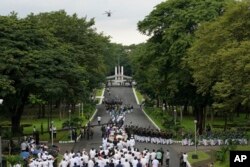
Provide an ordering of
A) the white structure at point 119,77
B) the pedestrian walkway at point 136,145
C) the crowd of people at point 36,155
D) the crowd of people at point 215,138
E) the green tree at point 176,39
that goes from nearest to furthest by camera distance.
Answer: the crowd of people at point 36,155
the pedestrian walkway at point 136,145
the crowd of people at point 215,138
the green tree at point 176,39
the white structure at point 119,77

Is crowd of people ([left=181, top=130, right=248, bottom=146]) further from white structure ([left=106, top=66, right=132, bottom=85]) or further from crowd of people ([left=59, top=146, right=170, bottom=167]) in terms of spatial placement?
white structure ([left=106, top=66, right=132, bottom=85])

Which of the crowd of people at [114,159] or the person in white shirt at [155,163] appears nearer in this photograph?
the crowd of people at [114,159]

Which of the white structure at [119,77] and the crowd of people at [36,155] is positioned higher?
the white structure at [119,77]

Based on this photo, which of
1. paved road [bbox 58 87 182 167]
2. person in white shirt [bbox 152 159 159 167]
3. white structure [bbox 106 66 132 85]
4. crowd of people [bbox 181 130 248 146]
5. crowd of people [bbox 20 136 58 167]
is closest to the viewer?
crowd of people [bbox 20 136 58 167]

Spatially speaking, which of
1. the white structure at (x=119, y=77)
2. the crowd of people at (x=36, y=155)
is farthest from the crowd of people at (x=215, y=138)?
the white structure at (x=119, y=77)

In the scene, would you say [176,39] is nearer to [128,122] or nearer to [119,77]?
[128,122]

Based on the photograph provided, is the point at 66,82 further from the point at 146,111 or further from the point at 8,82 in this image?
the point at 146,111

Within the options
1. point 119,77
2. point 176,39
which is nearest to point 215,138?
point 176,39

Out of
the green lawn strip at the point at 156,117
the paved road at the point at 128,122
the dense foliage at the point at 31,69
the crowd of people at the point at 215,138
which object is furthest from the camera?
the green lawn strip at the point at 156,117

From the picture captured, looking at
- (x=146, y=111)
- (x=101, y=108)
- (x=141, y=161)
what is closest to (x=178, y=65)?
(x=141, y=161)

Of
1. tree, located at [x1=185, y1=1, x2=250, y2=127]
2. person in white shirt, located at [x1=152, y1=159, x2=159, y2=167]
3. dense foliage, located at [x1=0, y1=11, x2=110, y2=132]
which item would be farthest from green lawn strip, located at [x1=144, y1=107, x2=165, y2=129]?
person in white shirt, located at [x1=152, y1=159, x2=159, y2=167]

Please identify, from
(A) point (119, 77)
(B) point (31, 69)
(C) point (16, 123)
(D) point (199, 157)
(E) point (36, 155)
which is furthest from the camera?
(A) point (119, 77)

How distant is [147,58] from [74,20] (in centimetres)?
1316

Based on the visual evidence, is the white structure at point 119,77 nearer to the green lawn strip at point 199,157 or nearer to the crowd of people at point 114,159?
the green lawn strip at point 199,157
